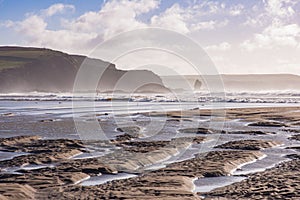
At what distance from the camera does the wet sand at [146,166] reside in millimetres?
14484

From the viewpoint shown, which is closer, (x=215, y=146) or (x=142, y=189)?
(x=142, y=189)

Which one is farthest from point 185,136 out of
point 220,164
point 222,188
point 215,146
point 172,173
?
point 222,188

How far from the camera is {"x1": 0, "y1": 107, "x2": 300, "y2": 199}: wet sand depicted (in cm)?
1448

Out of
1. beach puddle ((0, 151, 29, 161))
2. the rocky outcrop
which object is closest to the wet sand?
the rocky outcrop

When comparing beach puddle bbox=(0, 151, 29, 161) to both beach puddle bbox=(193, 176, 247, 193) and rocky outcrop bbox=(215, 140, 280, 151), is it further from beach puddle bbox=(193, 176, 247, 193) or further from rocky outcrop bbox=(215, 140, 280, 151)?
rocky outcrop bbox=(215, 140, 280, 151)

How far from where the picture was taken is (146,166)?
65.7 ft

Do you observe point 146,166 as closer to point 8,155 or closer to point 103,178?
point 103,178

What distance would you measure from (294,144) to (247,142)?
322 cm

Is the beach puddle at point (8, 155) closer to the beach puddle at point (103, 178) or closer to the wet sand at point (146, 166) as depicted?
the wet sand at point (146, 166)

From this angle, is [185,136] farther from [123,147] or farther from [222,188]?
[222,188]

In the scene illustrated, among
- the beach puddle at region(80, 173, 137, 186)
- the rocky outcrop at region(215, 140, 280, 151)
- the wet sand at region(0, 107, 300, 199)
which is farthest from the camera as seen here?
the rocky outcrop at region(215, 140, 280, 151)

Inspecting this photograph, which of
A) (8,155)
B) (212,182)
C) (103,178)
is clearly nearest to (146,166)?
(103,178)

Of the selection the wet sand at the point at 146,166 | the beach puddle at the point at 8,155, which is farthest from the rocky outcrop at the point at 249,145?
the beach puddle at the point at 8,155

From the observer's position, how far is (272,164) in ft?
67.3
